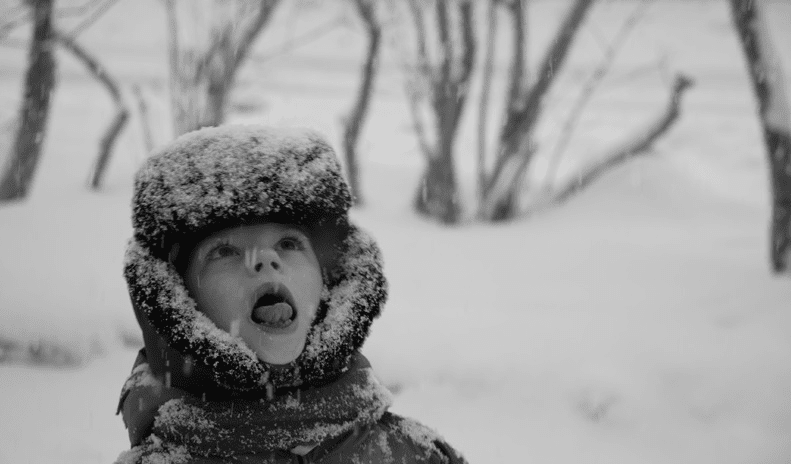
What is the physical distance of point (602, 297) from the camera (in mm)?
3475

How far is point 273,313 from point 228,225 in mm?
206

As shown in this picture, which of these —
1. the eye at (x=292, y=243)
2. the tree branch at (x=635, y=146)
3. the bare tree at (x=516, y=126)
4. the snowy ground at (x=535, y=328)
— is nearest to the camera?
the eye at (x=292, y=243)

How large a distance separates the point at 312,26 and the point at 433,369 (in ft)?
44.2

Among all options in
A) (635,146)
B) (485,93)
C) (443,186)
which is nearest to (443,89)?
(485,93)

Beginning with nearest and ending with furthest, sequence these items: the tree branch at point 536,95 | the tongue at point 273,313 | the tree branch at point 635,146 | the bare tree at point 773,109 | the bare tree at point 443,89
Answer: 1. the tongue at point 273,313
2. the bare tree at point 773,109
3. the tree branch at point 536,95
4. the tree branch at point 635,146
5. the bare tree at point 443,89

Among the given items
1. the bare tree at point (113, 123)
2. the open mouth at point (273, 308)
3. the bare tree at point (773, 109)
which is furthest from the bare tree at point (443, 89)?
the open mouth at point (273, 308)

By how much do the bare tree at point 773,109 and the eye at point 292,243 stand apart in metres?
3.05

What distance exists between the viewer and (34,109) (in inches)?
179

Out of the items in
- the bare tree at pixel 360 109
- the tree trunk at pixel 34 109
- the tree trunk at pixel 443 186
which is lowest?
the tree trunk at pixel 443 186

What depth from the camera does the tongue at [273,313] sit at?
1206 millimetres

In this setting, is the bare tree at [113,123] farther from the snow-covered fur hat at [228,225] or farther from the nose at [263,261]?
the nose at [263,261]

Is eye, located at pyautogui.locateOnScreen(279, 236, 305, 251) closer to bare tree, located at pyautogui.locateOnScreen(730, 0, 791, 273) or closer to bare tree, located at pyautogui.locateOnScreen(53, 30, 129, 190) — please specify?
bare tree, located at pyautogui.locateOnScreen(730, 0, 791, 273)

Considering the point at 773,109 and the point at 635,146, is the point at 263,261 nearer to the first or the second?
the point at 773,109

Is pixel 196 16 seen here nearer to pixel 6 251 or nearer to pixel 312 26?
pixel 6 251
